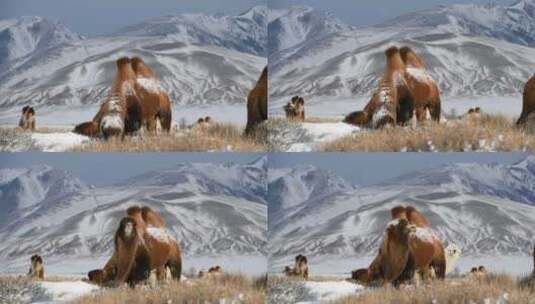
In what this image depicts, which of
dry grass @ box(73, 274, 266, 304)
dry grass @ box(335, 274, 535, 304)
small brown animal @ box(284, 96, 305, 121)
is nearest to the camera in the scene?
dry grass @ box(335, 274, 535, 304)

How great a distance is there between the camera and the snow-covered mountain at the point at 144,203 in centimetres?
934

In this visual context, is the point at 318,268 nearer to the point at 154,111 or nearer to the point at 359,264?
the point at 359,264

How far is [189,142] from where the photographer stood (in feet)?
30.7

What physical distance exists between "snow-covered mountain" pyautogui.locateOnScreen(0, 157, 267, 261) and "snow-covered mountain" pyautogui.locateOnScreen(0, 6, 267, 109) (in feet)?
1.84

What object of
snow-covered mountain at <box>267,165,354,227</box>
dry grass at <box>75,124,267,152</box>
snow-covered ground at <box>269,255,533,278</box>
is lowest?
snow-covered ground at <box>269,255,533,278</box>

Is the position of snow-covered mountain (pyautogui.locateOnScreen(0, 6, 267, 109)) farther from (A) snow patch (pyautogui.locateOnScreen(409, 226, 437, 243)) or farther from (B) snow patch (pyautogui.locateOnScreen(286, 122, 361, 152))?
(A) snow patch (pyautogui.locateOnScreen(409, 226, 437, 243))

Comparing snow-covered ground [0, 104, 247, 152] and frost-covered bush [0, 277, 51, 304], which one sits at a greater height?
snow-covered ground [0, 104, 247, 152]

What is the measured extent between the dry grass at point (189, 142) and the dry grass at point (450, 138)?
679mm

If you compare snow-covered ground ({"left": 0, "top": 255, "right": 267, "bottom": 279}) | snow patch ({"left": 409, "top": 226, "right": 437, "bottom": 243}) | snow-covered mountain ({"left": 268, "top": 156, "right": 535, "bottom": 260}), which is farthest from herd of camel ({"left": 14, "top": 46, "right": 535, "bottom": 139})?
snow-covered ground ({"left": 0, "top": 255, "right": 267, "bottom": 279})

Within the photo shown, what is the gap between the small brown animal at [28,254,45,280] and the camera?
9328 millimetres

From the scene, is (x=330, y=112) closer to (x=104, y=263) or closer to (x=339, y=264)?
(x=339, y=264)

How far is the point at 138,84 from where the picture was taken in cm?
939

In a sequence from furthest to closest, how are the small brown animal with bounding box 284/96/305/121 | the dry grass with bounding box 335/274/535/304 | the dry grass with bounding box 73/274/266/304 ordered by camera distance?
the small brown animal with bounding box 284/96/305/121 → the dry grass with bounding box 73/274/266/304 → the dry grass with bounding box 335/274/535/304

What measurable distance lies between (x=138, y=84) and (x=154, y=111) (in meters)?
0.23
